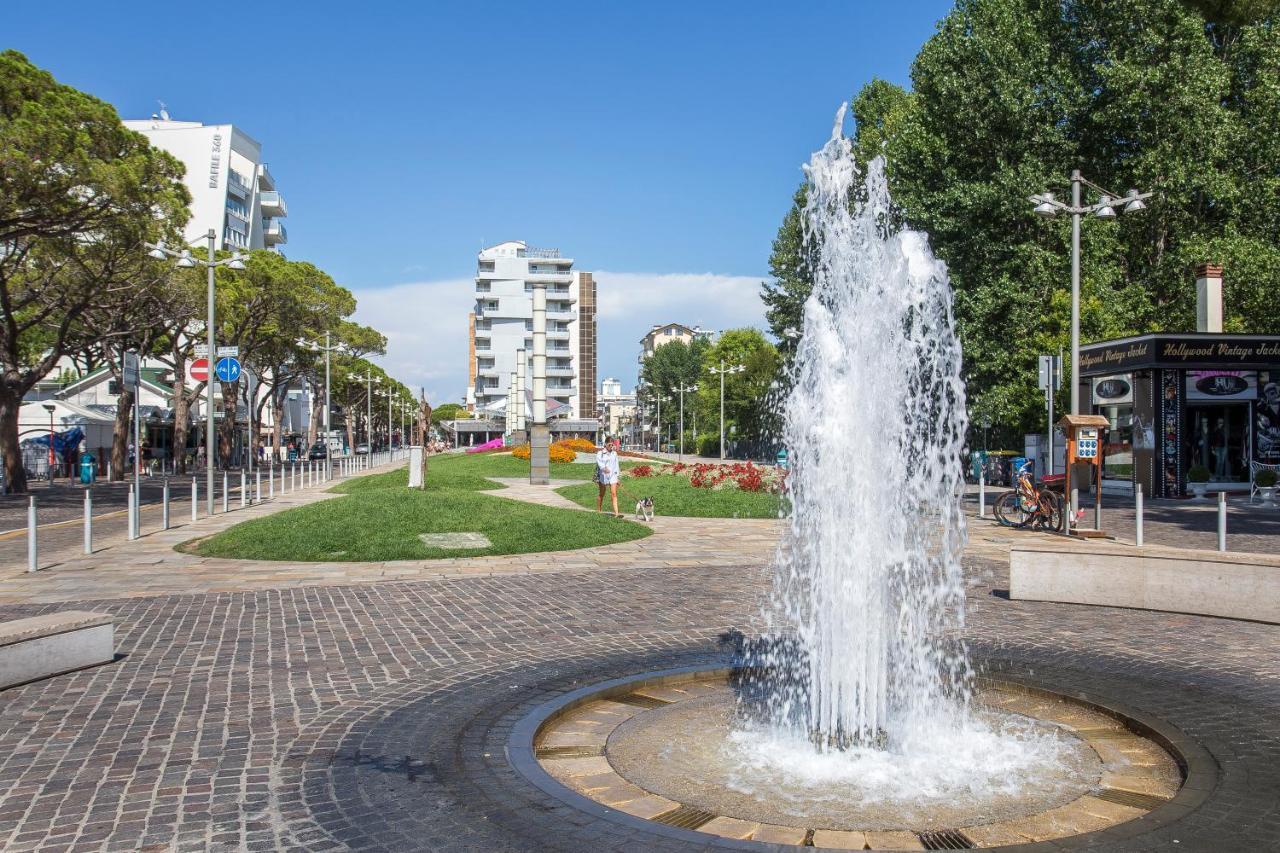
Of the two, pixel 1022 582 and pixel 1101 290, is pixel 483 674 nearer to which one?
pixel 1022 582

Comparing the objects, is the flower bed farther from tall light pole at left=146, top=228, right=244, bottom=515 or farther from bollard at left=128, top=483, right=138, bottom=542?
bollard at left=128, top=483, right=138, bottom=542

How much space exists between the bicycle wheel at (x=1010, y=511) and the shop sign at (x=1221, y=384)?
1091 cm

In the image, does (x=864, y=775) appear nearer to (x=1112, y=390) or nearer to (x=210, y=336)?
(x=210, y=336)

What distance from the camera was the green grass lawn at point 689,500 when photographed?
23.2 metres

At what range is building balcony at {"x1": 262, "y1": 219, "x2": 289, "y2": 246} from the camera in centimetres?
9975

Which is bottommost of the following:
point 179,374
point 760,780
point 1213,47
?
point 760,780

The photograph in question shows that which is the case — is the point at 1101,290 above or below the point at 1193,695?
above

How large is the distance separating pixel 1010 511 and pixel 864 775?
17.5 metres

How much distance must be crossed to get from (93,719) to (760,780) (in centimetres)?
424

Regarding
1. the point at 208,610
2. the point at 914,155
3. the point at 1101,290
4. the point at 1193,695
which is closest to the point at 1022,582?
the point at 1193,695

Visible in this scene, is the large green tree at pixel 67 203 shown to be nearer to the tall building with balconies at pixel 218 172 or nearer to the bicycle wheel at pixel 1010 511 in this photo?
the bicycle wheel at pixel 1010 511

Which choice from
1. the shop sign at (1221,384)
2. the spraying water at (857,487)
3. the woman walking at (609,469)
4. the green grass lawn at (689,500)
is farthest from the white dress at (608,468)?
the shop sign at (1221,384)

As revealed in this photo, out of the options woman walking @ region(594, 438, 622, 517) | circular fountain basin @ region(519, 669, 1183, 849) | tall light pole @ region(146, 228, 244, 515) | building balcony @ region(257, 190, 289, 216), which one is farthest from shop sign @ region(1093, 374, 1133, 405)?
building balcony @ region(257, 190, 289, 216)

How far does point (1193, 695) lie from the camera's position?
22.4ft
